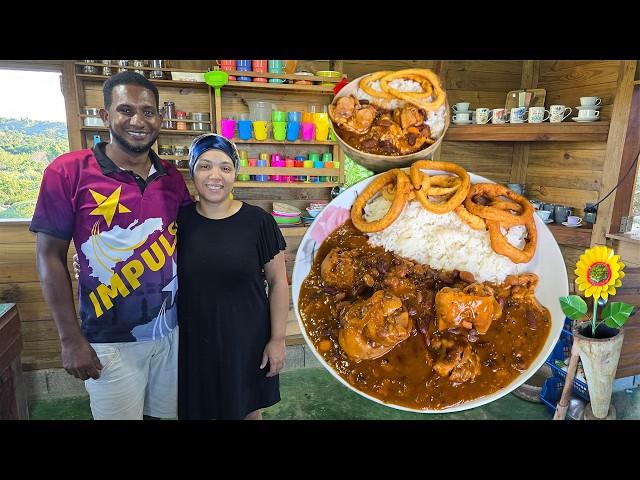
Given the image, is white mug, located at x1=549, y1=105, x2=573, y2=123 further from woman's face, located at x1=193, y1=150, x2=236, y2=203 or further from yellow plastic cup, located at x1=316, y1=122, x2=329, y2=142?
woman's face, located at x1=193, y1=150, x2=236, y2=203

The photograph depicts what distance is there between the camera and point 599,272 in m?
1.25

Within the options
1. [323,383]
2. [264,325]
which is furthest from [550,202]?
[264,325]

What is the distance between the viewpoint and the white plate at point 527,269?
1198 mm

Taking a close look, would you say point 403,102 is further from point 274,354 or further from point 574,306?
point 274,354

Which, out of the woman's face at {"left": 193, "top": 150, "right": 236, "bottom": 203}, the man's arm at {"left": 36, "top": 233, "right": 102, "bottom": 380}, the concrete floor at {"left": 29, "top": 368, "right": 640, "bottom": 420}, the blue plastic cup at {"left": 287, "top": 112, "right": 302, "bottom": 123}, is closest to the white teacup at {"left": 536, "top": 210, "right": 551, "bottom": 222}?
the concrete floor at {"left": 29, "top": 368, "right": 640, "bottom": 420}

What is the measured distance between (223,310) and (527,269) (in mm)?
1028

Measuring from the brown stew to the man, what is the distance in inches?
20.2

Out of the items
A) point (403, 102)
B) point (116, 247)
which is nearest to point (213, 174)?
point (116, 247)

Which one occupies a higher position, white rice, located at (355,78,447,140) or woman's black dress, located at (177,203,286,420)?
white rice, located at (355,78,447,140)

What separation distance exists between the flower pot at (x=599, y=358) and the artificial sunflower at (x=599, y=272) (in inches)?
8.0

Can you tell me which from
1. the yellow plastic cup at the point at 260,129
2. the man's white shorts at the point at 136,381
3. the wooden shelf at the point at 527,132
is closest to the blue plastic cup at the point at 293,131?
the yellow plastic cup at the point at 260,129

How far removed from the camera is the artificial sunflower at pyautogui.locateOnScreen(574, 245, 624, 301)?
1231 millimetres

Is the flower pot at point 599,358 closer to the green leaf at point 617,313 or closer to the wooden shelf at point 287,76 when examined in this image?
the green leaf at point 617,313
